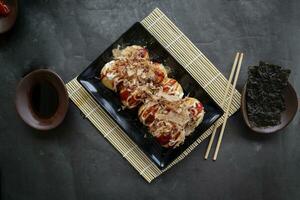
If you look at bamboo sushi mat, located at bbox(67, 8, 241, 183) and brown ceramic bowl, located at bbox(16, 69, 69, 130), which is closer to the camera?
brown ceramic bowl, located at bbox(16, 69, 69, 130)

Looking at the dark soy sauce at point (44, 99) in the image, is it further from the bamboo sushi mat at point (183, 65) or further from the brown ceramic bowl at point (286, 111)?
the brown ceramic bowl at point (286, 111)

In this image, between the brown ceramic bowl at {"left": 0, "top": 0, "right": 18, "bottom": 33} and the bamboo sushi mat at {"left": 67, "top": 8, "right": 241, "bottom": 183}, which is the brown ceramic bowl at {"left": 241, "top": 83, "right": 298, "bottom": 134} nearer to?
the bamboo sushi mat at {"left": 67, "top": 8, "right": 241, "bottom": 183}

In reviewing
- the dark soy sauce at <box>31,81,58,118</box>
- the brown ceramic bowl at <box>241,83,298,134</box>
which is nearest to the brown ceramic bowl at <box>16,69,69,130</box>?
the dark soy sauce at <box>31,81,58,118</box>

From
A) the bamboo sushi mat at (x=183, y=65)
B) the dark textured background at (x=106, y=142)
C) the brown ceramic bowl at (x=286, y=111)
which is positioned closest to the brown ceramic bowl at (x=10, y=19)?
the dark textured background at (x=106, y=142)

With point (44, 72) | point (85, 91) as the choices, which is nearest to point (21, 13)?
point (44, 72)

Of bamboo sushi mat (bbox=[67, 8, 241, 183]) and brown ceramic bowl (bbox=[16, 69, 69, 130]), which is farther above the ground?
brown ceramic bowl (bbox=[16, 69, 69, 130])

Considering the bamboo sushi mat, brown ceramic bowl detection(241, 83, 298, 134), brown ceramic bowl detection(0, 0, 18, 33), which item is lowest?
brown ceramic bowl detection(241, 83, 298, 134)

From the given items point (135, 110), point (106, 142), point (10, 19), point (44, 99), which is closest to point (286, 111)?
point (135, 110)

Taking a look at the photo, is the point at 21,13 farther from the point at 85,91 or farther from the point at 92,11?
the point at 85,91
